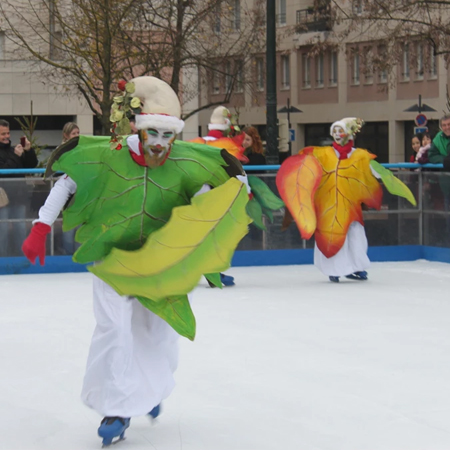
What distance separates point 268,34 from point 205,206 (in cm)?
1202

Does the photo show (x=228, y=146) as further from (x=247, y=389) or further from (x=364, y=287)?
(x=247, y=389)

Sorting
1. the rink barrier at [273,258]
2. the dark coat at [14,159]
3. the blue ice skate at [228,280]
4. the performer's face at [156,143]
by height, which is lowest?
the blue ice skate at [228,280]

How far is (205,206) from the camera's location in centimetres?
550

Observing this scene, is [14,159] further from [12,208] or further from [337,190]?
[337,190]

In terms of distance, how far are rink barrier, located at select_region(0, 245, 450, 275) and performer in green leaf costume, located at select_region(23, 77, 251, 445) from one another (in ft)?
26.4

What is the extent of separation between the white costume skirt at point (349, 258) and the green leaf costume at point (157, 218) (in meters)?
6.76

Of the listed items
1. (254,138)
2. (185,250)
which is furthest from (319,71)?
(185,250)

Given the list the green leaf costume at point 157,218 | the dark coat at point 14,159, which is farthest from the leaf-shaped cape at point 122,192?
the dark coat at point 14,159

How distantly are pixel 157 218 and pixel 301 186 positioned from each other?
22.1ft

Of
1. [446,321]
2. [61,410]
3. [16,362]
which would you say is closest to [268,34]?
[446,321]

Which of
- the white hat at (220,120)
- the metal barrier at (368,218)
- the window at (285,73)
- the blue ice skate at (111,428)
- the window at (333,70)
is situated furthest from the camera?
the window at (285,73)

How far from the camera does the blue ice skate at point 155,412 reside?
19.1ft

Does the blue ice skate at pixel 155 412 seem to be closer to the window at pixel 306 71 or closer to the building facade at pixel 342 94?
the building facade at pixel 342 94

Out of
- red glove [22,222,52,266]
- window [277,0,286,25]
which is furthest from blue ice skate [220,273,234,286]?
window [277,0,286,25]
